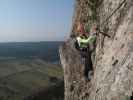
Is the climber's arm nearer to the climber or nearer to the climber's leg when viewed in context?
the climber

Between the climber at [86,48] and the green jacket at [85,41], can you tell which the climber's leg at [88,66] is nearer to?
the climber at [86,48]

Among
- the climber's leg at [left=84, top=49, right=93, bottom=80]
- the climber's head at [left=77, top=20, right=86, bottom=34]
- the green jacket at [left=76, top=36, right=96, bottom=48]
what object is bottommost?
A: the climber's leg at [left=84, top=49, right=93, bottom=80]

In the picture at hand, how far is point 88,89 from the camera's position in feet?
57.3

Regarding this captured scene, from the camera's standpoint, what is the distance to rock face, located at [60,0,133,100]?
12406 mm

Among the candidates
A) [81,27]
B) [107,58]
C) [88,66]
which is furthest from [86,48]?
[107,58]

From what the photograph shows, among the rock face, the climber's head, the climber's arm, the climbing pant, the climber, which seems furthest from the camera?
the climber's head

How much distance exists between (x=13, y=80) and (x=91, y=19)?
59.1m

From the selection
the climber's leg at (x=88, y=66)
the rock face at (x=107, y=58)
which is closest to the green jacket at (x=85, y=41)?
the rock face at (x=107, y=58)

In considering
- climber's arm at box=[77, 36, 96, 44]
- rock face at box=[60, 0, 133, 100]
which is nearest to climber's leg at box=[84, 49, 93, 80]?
rock face at box=[60, 0, 133, 100]

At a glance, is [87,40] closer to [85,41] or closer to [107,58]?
[85,41]

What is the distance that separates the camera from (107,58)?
48.4 ft

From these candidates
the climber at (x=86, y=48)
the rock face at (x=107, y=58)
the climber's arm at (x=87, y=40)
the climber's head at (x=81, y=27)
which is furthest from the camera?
the climber's head at (x=81, y=27)

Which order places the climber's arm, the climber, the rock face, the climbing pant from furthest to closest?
the climbing pant → the climber → the climber's arm → the rock face

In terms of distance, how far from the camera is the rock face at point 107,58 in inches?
488
